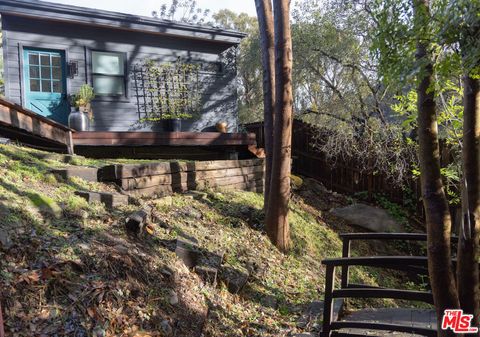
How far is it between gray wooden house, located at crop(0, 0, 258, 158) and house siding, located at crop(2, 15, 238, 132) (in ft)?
0.07

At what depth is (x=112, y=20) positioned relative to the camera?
35.7ft

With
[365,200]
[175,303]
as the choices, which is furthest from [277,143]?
[365,200]

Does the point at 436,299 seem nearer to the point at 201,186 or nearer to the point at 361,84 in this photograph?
the point at 201,186

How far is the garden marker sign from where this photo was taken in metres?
2.77

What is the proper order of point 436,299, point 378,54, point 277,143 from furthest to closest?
point 277,143 → point 436,299 → point 378,54

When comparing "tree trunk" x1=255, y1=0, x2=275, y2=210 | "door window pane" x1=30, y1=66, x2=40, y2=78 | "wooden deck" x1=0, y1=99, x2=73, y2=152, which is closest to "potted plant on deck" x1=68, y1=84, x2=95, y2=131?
"door window pane" x1=30, y1=66, x2=40, y2=78

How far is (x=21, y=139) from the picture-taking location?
8.02m

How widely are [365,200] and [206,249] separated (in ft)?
23.6

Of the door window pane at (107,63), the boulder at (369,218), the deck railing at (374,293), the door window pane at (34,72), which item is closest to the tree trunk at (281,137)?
the deck railing at (374,293)

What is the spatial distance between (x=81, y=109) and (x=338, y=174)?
694 cm

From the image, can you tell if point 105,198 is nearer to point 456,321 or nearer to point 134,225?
point 134,225

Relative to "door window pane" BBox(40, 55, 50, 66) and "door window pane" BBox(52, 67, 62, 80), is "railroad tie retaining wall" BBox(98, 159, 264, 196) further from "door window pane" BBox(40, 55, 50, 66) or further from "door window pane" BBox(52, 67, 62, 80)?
"door window pane" BBox(40, 55, 50, 66)

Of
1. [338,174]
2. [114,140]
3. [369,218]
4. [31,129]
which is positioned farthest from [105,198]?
[338,174]

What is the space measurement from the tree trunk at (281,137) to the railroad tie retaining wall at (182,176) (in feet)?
4.78
